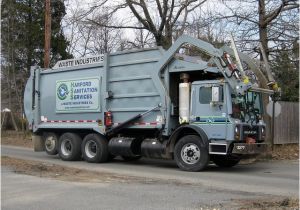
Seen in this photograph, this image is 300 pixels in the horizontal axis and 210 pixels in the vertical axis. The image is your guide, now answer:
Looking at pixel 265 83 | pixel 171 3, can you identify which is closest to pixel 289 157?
pixel 265 83

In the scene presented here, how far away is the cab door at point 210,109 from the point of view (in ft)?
44.4

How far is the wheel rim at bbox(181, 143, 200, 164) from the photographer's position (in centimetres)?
1389

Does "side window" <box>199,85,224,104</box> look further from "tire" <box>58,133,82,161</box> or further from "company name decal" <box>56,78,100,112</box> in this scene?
"tire" <box>58,133,82,161</box>

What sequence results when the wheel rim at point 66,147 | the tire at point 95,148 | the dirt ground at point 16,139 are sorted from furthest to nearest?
1. the dirt ground at point 16,139
2. the wheel rim at point 66,147
3. the tire at point 95,148

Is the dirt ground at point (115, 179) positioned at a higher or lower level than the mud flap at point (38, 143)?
lower

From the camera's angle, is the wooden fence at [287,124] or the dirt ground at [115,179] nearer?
the dirt ground at [115,179]

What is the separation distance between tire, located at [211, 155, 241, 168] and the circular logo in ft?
19.4

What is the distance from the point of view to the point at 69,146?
1775 centimetres

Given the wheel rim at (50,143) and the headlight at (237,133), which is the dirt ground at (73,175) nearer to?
the headlight at (237,133)

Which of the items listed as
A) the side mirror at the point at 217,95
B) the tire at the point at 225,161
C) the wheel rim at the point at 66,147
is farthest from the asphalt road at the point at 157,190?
the wheel rim at the point at 66,147

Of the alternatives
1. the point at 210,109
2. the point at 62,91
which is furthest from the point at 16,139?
the point at 210,109

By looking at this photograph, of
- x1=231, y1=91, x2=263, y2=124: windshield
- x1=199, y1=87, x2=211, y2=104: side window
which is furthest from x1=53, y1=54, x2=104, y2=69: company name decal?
x1=231, y1=91, x2=263, y2=124: windshield

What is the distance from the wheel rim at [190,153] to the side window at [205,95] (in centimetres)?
127

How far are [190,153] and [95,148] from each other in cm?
415
